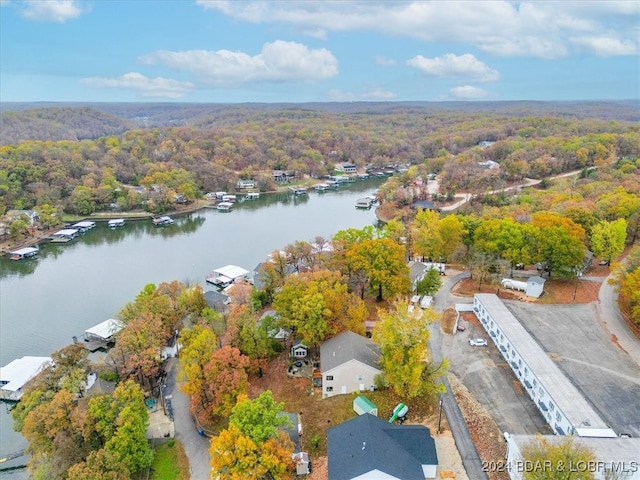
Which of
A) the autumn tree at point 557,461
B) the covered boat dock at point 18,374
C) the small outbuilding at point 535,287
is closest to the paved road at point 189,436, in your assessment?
the covered boat dock at point 18,374

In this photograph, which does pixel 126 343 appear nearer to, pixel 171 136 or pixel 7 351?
pixel 7 351

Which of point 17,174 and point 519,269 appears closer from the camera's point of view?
point 519,269

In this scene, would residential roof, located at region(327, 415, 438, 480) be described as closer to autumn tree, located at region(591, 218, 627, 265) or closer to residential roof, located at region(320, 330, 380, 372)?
residential roof, located at region(320, 330, 380, 372)

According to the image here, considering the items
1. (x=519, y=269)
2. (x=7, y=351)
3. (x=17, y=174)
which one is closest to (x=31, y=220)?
(x=17, y=174)

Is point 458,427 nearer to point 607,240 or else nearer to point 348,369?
point 348,369

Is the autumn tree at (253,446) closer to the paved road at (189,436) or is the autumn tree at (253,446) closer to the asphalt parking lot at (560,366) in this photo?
the paved road at (189,436)

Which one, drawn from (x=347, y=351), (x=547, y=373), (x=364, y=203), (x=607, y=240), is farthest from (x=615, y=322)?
(x=364, y=203)
